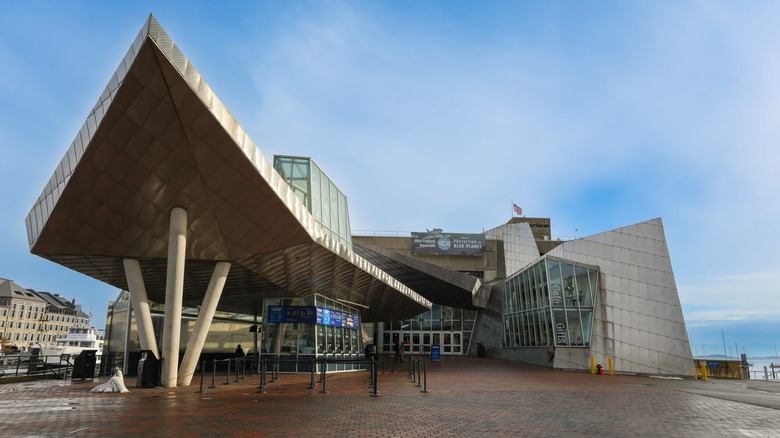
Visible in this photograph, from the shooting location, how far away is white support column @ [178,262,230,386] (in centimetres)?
1513

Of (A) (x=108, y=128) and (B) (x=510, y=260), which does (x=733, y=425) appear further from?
(B) (x=510, y=260)

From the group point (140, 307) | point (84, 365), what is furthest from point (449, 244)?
point (140, 307)

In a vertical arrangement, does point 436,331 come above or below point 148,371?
above

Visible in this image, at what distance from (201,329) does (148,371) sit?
78.1 inches

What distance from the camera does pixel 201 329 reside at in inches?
623

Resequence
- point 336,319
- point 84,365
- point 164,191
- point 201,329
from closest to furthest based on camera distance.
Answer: point 164,191
point 201,329
point 84,365
point 336,319

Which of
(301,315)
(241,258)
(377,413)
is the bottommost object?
(377,413)

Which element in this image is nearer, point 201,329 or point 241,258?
point 201,329

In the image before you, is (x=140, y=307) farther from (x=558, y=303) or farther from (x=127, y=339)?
(x=558, y=303)


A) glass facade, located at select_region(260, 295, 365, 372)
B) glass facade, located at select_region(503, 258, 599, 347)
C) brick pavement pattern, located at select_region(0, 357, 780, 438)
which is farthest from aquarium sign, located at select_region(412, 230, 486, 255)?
brick pavement pattern, located at select_region(0, 357, 780, 438)

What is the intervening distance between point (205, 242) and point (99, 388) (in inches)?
199

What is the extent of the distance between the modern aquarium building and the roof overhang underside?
0.18 meters

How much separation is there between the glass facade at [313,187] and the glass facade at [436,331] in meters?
26.3

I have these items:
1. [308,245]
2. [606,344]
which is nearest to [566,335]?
[606,344]
